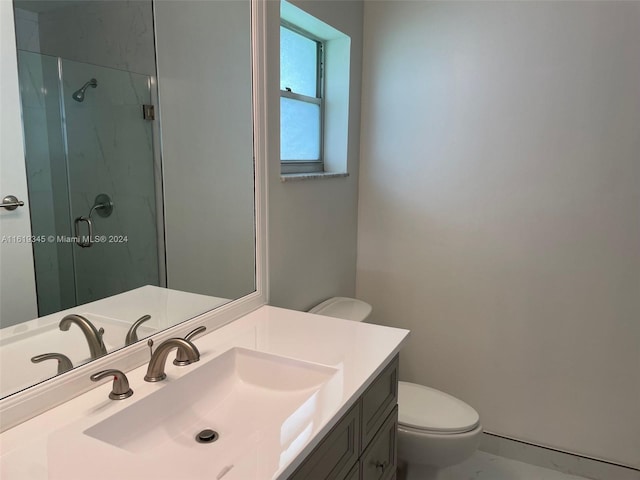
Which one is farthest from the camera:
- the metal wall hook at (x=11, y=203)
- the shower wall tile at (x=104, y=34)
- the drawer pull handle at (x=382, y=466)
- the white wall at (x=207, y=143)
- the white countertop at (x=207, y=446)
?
the white wall at (x=207, y=143)

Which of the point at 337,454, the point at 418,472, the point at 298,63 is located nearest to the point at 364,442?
the point at 337,454

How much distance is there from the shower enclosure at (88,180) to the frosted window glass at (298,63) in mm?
702

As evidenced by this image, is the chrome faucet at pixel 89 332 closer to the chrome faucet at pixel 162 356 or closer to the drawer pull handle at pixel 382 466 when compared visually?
the chrome faucet at pixel 162 356

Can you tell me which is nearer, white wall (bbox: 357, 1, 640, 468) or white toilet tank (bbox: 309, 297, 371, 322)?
white wall (bbox: 357, 1, 640, 468)

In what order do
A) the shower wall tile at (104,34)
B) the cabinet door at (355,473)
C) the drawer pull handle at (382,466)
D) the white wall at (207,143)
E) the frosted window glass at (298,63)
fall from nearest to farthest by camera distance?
the cabinet door at (355,473)
the shower wall tile at (104,34)
the drawer pull handle at (382,466)
the white wall at (207,143)
the frosted window glass at (298,63)

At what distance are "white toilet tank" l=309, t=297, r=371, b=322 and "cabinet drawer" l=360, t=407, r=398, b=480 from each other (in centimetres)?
62

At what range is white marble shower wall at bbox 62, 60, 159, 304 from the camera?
1.27 m

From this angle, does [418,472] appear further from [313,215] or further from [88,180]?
[88,180]

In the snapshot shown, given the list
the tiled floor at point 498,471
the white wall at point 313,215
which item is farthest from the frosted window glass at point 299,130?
the tiled floor at point 498,471

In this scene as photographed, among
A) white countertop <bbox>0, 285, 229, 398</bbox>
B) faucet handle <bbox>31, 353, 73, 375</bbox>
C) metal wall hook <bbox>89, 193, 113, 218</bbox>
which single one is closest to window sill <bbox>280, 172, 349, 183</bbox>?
white countertop <bbox>0, 285, 229, 398</bbox>

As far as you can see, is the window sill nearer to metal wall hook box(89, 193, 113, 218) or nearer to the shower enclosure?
the shower enclosure

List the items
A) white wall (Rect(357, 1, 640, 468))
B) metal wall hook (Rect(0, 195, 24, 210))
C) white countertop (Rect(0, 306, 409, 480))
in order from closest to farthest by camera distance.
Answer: white countertop (Rect(0, 306, 409, 480)) < metal wall hook (Rect(0, 195, 24, 210)) < white wall (Rect(357, 1, 640, 468))

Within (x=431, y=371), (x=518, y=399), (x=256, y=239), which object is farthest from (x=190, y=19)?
(x=518, y=399)

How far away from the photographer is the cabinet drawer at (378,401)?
124 centimetres
